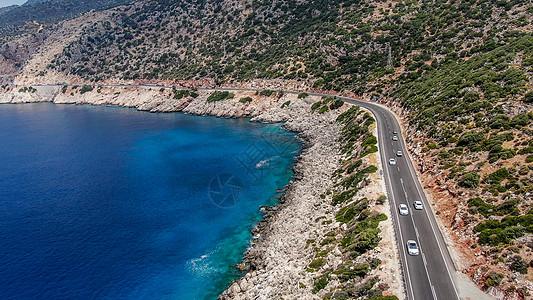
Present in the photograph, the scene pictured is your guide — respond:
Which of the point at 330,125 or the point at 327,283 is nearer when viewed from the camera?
the point at 327,283

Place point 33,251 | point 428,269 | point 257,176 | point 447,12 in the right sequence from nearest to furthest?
1. point 428,269
2. point 33,251
3. point 257,176
4. point 447,12

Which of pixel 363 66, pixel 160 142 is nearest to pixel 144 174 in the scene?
pixel 160 142

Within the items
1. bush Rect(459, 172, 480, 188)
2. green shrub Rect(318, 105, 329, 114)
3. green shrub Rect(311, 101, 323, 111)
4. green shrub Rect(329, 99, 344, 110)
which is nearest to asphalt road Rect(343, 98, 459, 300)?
bush Rect(459, 172, 480, 188)

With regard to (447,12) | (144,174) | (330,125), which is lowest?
(330,125)

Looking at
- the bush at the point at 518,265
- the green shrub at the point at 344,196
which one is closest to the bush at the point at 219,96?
the green shrub at the point at 344,196

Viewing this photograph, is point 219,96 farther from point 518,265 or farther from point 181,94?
point 518,265

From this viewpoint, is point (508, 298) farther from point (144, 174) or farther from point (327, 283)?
point (144, 174)

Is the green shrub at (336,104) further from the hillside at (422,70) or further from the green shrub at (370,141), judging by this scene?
the green shrub at (370,141)

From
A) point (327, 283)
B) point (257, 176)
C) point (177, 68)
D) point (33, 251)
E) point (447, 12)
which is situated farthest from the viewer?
point (177, 68)

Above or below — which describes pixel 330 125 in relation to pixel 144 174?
below
